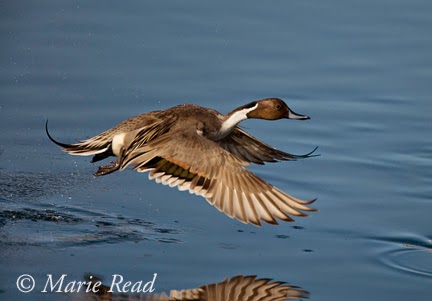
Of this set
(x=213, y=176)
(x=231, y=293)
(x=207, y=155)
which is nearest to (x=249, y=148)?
(x=207, y=155)

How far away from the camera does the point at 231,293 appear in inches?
264

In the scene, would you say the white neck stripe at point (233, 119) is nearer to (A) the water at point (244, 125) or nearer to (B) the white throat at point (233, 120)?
(B) the white throat at point (233, 120)

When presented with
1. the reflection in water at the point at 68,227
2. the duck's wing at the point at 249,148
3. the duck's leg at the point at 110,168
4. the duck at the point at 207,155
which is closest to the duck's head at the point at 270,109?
the duck at the point at 207,155

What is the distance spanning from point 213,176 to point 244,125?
2.43 meters

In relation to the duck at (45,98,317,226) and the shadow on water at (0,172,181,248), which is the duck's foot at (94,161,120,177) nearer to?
the duck at (45,98,317,226)

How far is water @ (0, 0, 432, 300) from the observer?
7199 millimetres

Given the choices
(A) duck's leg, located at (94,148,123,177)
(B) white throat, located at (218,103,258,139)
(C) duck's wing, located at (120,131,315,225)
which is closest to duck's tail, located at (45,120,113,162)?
(A) duck's leg, located at (94,148,123,177)

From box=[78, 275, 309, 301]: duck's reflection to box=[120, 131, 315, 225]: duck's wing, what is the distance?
406 millimetres

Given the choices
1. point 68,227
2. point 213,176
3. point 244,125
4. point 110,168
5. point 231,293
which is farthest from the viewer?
point 244,125

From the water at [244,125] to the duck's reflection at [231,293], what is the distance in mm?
73

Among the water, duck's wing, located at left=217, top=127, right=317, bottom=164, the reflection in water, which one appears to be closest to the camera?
the water

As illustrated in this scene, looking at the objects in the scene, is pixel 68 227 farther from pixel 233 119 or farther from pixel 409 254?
pixel 409 254

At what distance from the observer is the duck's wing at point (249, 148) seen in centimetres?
854

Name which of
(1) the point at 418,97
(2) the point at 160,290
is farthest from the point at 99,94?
(2) the point at 160,290
